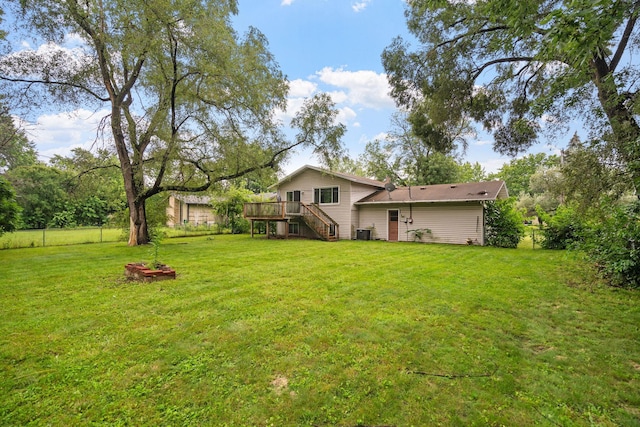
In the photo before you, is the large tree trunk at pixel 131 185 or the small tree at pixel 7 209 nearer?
the small tree at pixel 7 209

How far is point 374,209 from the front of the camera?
16.4 m

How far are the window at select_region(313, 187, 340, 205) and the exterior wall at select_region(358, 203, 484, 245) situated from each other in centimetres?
181

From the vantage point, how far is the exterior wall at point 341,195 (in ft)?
53.7

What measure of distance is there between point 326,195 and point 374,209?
116 inches

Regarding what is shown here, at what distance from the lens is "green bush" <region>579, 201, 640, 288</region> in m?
5.44

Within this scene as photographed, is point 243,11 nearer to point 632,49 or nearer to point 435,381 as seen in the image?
point 632,49

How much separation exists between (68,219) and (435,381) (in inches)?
1451

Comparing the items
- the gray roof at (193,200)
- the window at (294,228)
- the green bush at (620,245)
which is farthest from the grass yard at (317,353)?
the gray roof at (193,200)

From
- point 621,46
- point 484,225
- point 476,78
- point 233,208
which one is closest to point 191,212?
point 233,208

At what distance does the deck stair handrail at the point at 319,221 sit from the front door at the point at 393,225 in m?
2.91

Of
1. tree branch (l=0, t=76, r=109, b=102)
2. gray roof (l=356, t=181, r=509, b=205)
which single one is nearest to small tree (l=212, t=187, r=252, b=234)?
gray roof (l=356, t=181, r=509, b=205)

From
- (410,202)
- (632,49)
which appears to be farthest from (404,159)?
(632,49)

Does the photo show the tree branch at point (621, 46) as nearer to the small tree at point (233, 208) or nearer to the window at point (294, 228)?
the window at point (294, 228)

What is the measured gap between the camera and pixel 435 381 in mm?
2461
